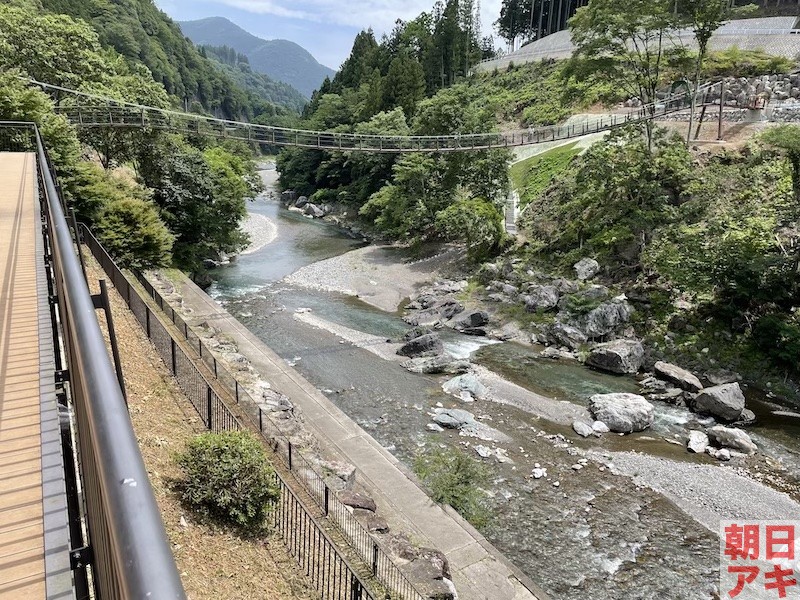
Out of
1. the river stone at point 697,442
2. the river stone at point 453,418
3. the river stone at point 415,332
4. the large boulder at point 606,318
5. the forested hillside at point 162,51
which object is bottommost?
the river stone at point 697,442

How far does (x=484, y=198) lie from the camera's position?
1130 inches

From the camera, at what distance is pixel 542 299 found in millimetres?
20422

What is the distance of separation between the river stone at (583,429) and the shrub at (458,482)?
296 centimetres

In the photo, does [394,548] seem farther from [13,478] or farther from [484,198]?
[484,198]

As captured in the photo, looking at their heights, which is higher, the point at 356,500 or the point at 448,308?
the point at 356,500

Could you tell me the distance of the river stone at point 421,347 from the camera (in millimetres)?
17562

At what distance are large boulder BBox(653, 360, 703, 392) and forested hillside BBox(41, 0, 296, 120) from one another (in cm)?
6786

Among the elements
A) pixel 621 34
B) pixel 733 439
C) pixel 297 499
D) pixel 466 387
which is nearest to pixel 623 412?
pixel 733 439

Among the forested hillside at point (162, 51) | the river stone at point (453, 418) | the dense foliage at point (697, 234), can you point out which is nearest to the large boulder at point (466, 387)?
the river stone at point (453, 418)

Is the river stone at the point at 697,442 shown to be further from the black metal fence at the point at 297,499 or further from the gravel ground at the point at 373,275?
the gravel ground at the point at 373,275

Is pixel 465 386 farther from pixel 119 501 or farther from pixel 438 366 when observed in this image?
pixel 119 501

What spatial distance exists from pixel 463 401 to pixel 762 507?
22.2ft

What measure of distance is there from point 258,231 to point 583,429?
29.9 metres

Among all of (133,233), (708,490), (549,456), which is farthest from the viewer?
(133,233)
